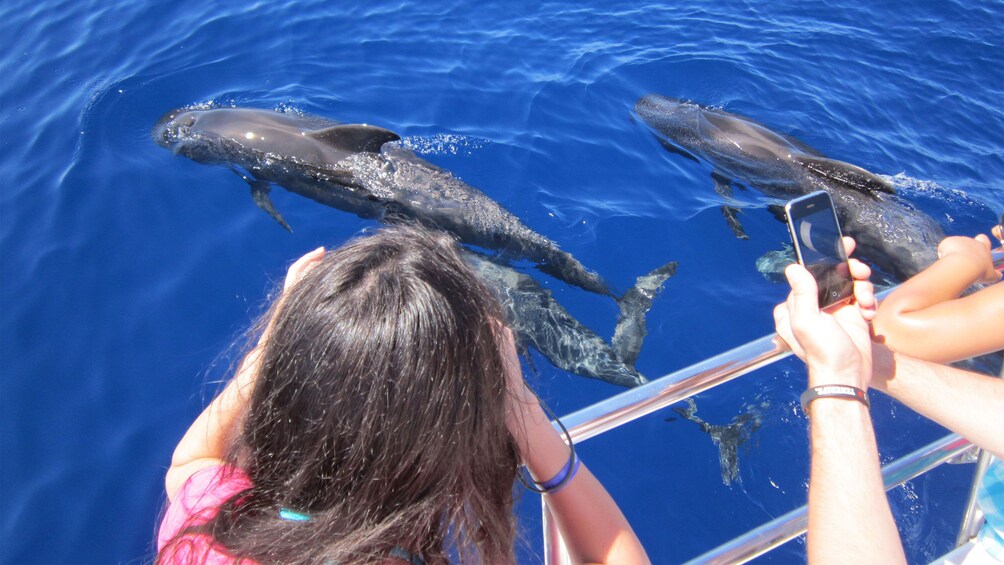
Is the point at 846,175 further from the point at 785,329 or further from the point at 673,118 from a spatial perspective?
the point at 785,329

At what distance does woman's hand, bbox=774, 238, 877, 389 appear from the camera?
1800mm

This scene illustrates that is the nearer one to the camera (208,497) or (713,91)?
(208,497)

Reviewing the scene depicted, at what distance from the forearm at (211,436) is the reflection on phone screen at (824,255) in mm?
1850

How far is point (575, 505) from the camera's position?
1.88 metres

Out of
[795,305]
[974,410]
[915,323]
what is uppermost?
[795,305]

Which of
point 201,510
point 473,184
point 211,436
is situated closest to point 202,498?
point 201,510

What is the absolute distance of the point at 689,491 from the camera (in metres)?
4.24

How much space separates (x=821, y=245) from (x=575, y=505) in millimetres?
1254

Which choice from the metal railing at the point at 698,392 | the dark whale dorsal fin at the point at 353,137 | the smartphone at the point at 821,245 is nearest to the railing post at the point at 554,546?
the metal railing at the point at 698,392

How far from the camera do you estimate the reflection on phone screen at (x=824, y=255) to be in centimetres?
213

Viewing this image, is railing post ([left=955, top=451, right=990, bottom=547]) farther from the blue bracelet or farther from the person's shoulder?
the person's shoulder

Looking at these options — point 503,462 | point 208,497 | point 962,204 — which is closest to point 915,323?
point 503,462

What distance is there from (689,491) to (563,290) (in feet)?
6.39

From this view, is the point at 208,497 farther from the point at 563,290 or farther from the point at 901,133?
the point at 901,133
